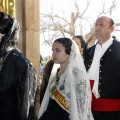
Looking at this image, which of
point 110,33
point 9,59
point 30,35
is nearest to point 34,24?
point 30,35

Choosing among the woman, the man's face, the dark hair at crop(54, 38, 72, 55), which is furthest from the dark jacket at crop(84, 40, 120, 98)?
the dark hair at crop(54, 38, 72, 55)

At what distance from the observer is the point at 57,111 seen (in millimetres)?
3213

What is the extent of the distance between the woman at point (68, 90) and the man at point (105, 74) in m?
0.32

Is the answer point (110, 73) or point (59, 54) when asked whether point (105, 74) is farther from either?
point (59, 54)

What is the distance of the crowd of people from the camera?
2.34 m

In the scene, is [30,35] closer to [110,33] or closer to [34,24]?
[34,24]

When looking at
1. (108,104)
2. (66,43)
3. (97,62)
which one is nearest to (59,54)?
(66,43)

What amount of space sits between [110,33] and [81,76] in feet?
2.48

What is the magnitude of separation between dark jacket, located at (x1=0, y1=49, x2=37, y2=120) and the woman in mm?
869

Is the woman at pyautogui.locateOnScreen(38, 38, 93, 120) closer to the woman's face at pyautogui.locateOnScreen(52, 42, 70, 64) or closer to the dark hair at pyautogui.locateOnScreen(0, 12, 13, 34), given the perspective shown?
the woman's face at pyautogui.locateOnScreen(52, 42, 70, 64)

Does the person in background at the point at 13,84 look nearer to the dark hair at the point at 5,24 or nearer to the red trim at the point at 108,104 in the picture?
the dark hair at the point at 5,24

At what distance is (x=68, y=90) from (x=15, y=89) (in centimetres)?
95

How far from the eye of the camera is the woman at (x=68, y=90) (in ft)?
10.4

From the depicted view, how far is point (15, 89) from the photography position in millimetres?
2354
